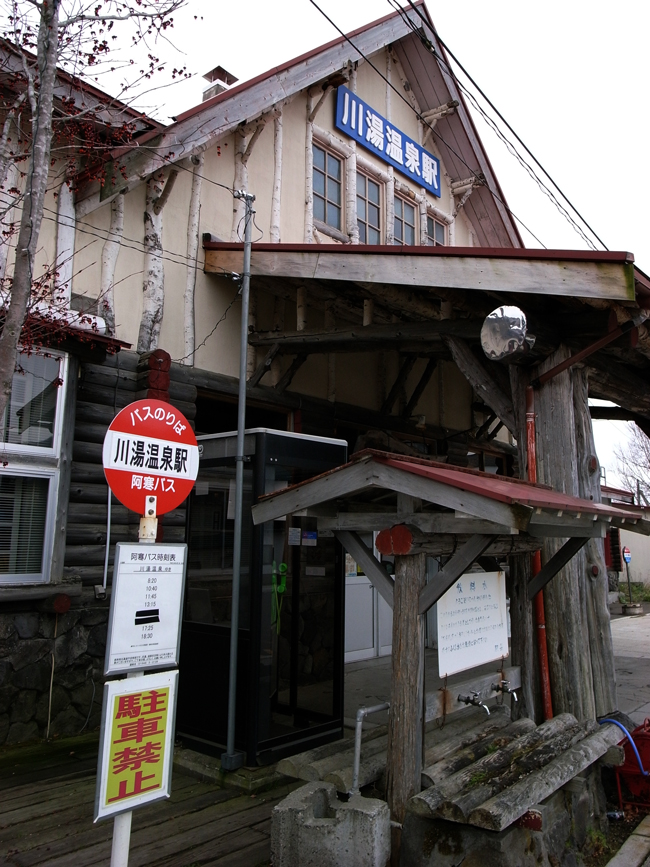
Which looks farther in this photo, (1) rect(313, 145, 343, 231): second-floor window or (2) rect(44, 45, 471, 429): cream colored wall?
(1) rect(313, 145, 343, 231): second-floor window

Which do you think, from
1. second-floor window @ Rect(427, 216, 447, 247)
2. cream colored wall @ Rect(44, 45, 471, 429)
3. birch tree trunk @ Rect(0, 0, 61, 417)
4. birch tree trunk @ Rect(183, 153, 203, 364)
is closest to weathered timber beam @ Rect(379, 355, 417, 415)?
cream colored wall @ Rect(44, 45, 471, 429)

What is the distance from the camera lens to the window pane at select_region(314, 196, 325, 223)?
9844mm

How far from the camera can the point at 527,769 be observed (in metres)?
4.07

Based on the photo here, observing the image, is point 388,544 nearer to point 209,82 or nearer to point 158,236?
point 158,236

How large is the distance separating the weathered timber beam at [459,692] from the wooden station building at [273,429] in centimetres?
22

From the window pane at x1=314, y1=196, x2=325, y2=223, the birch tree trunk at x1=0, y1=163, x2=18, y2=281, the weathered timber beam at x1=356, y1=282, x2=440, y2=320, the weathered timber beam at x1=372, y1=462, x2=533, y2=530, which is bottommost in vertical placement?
the weathered timber beam at x1=372, y1=462, x2=533, y2=530

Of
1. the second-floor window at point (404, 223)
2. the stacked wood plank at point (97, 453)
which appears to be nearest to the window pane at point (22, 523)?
the stacked wood plank at point (97, 453)

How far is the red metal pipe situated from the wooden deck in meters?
2.26

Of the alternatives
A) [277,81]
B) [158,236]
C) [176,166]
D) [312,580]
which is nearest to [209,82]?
[277,81]

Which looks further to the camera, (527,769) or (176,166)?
(176,166)

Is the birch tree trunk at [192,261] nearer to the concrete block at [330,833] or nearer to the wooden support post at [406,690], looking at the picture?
the wooden support post at [406,690]

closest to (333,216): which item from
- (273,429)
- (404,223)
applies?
(404,223)

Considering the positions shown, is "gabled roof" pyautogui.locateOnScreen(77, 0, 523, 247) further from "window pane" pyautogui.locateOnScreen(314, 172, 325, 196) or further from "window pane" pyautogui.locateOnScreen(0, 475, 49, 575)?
"window pane" pyautogui.locateOnScreen(0, 475, 49, 575)

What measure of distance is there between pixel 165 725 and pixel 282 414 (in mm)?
5715
